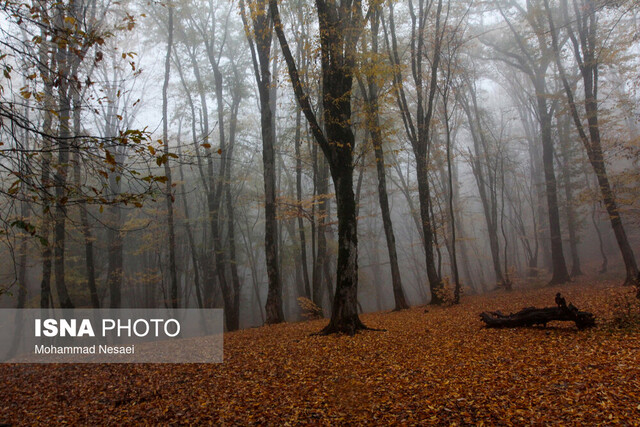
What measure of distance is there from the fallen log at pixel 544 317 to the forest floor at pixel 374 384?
15 centimetres

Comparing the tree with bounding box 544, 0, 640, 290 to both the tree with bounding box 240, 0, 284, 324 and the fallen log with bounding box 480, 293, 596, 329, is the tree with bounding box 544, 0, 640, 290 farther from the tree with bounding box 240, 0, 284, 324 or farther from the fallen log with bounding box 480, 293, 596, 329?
the tree with bounding box 240, 0, 284, 324

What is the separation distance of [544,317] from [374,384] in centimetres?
360

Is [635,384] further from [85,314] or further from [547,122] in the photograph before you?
[85,314]

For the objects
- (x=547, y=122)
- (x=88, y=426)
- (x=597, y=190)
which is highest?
(x=547, y=122)

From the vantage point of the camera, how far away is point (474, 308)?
944cm

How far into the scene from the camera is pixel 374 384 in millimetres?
4047

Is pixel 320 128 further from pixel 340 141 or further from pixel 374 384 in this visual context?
pixel 374 384

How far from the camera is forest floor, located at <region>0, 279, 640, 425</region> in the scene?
3.20m

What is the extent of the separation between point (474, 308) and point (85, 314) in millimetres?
13981

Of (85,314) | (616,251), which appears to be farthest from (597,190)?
(85,314)

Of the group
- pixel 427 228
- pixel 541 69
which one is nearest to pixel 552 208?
pixel 541 69

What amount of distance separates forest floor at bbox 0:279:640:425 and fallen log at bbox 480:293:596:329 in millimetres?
154

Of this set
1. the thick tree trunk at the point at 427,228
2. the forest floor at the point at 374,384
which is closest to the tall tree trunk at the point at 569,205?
the thick tree trunk at the point at 427,228

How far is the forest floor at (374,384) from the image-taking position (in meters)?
3.20
